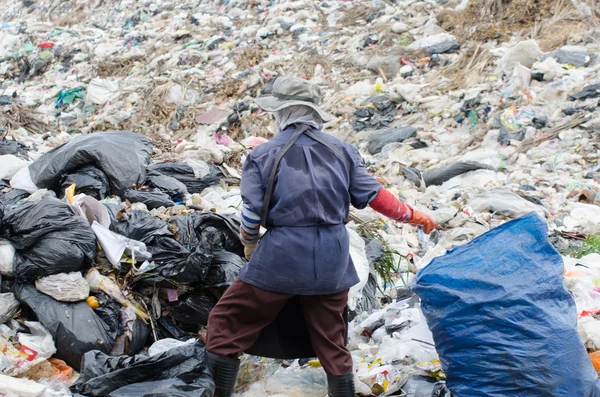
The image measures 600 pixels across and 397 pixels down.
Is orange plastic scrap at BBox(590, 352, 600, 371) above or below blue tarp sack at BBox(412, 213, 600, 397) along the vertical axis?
below

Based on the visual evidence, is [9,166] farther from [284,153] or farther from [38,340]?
[284,153]

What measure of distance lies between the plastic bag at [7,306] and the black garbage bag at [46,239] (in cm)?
10

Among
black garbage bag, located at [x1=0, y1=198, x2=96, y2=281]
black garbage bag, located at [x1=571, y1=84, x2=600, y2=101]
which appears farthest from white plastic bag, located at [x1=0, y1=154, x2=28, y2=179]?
black garbage bag, located at [x1=571, y1=84, x2=600, y2=101]

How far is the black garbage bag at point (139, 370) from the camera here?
2.42 m

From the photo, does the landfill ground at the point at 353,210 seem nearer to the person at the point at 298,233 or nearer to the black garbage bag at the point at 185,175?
the black garbage bag at the point at 185,175

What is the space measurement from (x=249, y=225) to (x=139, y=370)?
0.73 metres

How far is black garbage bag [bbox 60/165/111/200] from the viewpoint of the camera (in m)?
4.17

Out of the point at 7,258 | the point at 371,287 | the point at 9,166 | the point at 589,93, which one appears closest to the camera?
the point at 7,258

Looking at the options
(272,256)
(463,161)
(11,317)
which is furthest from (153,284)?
(463,161)

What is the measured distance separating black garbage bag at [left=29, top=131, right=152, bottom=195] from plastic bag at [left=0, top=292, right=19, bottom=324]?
1424 mm

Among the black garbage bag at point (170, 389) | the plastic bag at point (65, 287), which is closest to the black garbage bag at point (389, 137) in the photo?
the plastic bag at point (65, 287)

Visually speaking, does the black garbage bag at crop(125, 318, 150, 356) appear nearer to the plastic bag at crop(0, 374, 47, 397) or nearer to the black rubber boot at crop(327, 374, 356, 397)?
the plastic bag at crop(0, 374, 47, 397)

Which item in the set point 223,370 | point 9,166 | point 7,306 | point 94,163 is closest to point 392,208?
point 223,370

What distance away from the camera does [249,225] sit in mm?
2381
